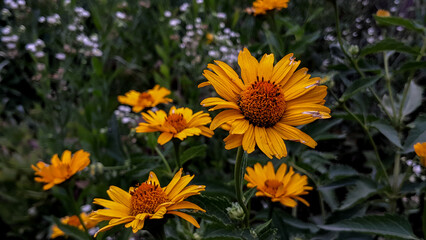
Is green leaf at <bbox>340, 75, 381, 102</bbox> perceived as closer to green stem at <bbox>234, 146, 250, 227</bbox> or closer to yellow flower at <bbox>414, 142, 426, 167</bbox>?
yellow flower at <bbox>414, 142, 426, 167</bbox>

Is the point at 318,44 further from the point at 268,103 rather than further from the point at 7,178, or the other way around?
the point at 7,178

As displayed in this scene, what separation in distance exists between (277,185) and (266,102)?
40cm

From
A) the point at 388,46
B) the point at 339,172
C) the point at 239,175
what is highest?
the point at 388,46

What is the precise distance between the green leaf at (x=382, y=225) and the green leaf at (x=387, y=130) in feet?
0.83

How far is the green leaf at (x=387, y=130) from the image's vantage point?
1.10m

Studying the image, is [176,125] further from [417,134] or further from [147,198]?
[417,134]

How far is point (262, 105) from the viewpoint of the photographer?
0.72 metres

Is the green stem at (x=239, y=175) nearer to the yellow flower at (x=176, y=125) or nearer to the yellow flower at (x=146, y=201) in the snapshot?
the yellow flower at (x=146, y=201)

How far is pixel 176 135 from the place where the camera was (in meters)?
0.95

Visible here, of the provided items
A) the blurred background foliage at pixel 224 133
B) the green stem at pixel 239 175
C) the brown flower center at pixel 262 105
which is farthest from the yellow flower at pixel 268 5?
the green stem at pixel 239 175

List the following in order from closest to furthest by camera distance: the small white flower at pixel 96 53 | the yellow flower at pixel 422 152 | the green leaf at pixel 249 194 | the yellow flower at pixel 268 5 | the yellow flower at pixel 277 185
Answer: the green leaf at pixel 249 194 < the yellow flower at pixel 422 152 < the yellow flower at pixel 277 185 < the yellow flower at pixel 268 5 < the small white flower at pixel 96 53

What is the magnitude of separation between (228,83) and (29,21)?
7.34ft

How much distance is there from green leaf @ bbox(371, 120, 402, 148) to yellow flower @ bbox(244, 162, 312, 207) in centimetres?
31

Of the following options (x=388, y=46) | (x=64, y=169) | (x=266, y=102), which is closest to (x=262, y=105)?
(x=266, y=102)
